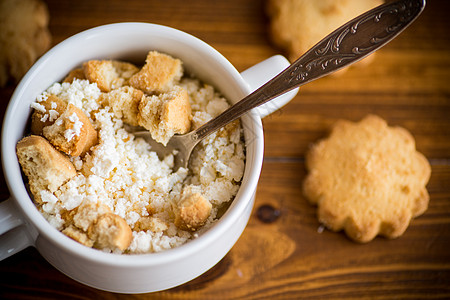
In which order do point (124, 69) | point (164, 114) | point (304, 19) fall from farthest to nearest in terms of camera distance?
point (304, 19)
point (124, 69)
point (164, 114)

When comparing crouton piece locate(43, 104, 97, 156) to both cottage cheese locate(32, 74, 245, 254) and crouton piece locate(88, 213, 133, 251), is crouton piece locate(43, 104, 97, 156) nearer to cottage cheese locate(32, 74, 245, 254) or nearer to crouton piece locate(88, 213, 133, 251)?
cottage cheese locate(32, 74, 245, 254)

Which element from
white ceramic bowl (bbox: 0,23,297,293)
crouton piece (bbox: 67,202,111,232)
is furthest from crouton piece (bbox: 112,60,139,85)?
crouton piece (bbox: 67,202,111,232)

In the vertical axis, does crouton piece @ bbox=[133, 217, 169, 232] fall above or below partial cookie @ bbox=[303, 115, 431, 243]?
above

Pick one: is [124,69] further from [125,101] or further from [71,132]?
[71,132]

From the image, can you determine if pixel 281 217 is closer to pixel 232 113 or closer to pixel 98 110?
pixel 232 113

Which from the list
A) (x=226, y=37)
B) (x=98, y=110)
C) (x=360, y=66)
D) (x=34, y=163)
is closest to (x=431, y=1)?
(x=360, y=66)

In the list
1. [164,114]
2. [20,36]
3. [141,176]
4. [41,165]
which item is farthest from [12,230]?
[20,36]

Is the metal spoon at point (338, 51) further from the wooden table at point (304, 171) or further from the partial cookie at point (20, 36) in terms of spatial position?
the partial cookie at point (20, 36)
